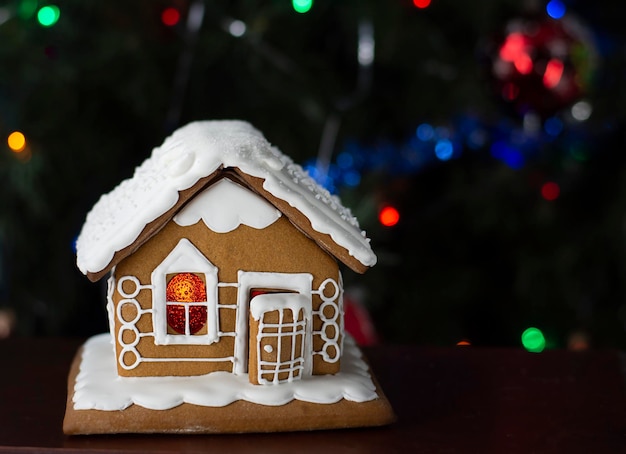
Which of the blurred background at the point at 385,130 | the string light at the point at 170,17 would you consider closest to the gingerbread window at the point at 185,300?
the blurred background at the point at 385,130

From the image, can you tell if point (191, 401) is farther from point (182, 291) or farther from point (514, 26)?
point (514, 26)

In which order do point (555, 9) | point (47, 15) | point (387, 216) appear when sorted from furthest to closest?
point (555, 9), point (387, 216), point (47, 15)

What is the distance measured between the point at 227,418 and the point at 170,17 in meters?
1.03

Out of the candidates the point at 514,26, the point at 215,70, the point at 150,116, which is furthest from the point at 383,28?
the point at 150,116

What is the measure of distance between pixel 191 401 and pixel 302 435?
0.40ft

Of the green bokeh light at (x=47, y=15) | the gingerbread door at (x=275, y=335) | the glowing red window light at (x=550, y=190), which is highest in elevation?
the green bokeh light at (x=47, y=15)

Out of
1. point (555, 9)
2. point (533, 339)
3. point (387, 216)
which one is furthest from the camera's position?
point (533, 339)

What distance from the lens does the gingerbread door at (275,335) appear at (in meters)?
0.95

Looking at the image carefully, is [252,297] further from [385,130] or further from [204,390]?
[385,130]

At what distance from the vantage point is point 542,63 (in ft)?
5.33

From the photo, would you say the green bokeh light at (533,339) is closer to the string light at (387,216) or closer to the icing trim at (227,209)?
the string light at (387,216)

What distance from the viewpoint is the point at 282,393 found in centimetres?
95

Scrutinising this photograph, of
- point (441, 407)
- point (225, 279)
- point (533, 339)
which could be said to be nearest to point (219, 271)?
point (225, 279)

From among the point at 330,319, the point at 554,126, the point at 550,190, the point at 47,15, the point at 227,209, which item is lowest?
the point at 330,319
